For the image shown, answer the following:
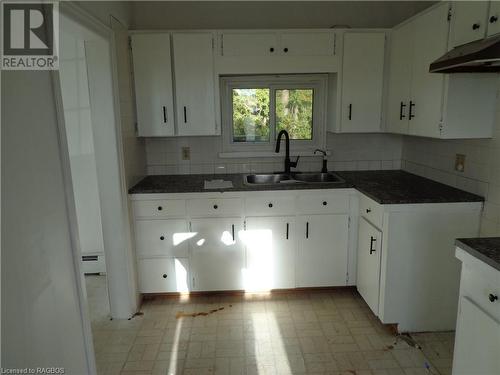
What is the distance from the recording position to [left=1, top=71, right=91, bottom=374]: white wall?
1166 mm

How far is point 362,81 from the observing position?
288 cm

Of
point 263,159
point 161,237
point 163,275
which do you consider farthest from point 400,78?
point 163,275

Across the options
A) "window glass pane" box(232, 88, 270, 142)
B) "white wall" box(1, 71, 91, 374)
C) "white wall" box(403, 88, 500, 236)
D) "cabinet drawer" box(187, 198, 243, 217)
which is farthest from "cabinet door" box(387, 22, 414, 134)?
"white wall" box(1, 71, 91, 374)

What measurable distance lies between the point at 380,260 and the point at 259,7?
2.38 metres

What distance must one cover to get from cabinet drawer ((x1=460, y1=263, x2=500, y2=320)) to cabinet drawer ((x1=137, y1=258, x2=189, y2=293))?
6.44 feet

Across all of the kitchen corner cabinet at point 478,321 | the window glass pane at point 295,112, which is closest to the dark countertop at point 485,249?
the kitchen corner cabinet at point 478,321

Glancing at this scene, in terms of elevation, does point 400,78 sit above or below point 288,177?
above

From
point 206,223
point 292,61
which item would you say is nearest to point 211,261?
point 206,223

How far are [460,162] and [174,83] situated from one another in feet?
7.43

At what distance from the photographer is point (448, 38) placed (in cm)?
210

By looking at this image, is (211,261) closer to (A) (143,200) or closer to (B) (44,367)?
(A) (143,200)

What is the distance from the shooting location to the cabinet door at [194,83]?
276cm

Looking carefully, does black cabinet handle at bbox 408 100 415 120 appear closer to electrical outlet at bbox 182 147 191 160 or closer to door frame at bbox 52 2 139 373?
electrical outlet at bbox 182 147 191 160

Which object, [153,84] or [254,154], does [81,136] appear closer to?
[153,84]
